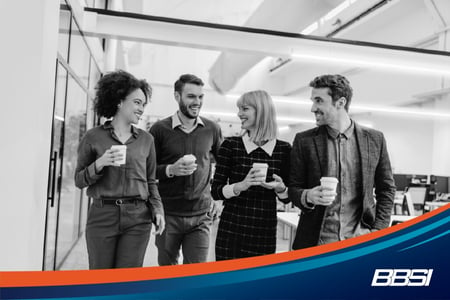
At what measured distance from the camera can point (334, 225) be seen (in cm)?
201

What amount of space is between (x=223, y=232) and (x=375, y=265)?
873mm

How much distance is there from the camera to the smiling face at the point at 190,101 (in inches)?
108

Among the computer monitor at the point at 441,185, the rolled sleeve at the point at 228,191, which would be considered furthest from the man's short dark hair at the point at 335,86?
the computer monitor at the point at 441,185

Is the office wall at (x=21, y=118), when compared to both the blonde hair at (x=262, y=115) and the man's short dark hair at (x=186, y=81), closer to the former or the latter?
the man's short dark hair at (x=186, y=81)

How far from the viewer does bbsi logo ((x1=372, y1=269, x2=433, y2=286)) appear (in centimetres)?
159

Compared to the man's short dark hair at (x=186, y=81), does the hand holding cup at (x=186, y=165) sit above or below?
below

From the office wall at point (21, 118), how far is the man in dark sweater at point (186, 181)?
81 centimetres

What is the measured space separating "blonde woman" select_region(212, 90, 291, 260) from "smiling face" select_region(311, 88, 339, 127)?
259 millimetres

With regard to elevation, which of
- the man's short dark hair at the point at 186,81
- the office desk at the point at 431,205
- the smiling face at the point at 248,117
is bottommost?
the office desk at the point at 431,205

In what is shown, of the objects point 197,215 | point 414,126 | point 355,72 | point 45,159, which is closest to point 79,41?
point 45,159

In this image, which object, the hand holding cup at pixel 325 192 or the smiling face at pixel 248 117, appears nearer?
the hand holding cup at pixel 325 192

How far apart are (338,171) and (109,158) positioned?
1.17m

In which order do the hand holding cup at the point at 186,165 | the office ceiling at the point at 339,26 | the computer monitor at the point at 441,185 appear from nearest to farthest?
the hand holding cup at the point at 186,165 < the office ceiling at the point at 339,26 < the computer monitor at the point at 441,185

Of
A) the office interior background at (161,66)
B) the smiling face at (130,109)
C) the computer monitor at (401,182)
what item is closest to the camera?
the office interior background at (161,66)
